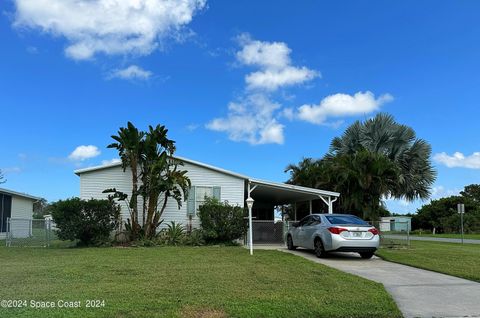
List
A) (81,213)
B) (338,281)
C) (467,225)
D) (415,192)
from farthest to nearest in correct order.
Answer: (467,225)
(415,192)
(81,213)
(338,281)

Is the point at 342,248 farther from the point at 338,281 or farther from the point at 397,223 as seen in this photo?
the point at 397,223

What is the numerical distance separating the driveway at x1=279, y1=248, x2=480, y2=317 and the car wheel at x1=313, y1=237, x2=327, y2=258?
1.30m

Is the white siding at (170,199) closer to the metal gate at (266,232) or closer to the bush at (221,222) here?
the metal gate at (266,232)

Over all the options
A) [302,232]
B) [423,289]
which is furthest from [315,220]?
[423,289]

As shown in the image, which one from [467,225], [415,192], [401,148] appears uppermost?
[401,148]

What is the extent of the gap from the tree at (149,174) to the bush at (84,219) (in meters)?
0.88

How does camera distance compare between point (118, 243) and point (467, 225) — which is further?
point (467, 225)

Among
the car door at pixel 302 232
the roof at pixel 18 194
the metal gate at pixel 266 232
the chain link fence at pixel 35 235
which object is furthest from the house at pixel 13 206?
the car door at pixel 302 232

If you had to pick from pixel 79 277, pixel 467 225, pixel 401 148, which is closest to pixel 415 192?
pixel 401 148

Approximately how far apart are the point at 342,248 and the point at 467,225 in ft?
116

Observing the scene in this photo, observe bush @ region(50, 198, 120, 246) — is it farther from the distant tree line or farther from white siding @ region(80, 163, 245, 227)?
the distant tree line

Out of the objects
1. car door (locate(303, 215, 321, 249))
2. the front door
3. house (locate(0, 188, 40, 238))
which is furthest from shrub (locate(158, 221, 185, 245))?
the front door

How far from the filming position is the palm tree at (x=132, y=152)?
1900 cm

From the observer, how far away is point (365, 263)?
42.5ft
